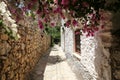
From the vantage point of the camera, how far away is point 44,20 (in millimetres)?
3080

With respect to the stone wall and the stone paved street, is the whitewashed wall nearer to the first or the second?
the stone paved street

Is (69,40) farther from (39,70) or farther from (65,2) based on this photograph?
(65,2)

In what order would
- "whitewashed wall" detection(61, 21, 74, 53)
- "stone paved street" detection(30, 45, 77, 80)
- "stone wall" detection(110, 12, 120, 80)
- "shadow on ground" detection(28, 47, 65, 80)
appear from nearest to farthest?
"stone wall" detection(110, 12, 120, 80) → "shadow on ground" detection(28, 47, 65, 80) → "stone paved street" detection(30, 45, 77, 80) → "whitewashed wall" detection(61, 21, 74, 53)

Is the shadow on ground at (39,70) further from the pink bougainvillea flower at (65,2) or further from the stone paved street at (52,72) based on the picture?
the pink bougainvillea flower at (65,2)

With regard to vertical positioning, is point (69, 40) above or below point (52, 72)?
above

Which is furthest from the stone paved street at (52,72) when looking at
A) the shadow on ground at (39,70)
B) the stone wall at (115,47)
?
the stone wall at (115,47)

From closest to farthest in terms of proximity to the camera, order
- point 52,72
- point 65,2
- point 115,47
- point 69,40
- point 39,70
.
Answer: point 65,2, point 115,47, point 52,72, point 39,70, point 69,40

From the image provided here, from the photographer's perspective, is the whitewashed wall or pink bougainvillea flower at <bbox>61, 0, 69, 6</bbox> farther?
the whitewashed wall

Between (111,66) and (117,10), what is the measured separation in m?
0.98

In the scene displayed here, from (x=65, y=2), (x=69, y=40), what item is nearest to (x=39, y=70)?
(x=69, y=40)

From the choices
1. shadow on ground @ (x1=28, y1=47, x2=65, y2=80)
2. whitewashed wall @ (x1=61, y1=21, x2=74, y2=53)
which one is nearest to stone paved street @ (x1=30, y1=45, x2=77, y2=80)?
shadow on ground @ (x1=28, y1=47, x2=65, y2=80)

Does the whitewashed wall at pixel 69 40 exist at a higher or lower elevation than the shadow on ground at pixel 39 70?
higher

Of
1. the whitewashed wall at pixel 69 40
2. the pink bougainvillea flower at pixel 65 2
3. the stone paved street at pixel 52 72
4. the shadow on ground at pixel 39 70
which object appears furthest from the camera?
the whitewashed wall at pixel 69 40

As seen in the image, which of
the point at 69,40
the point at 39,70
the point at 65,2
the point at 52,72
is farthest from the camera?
the point at 69,40
